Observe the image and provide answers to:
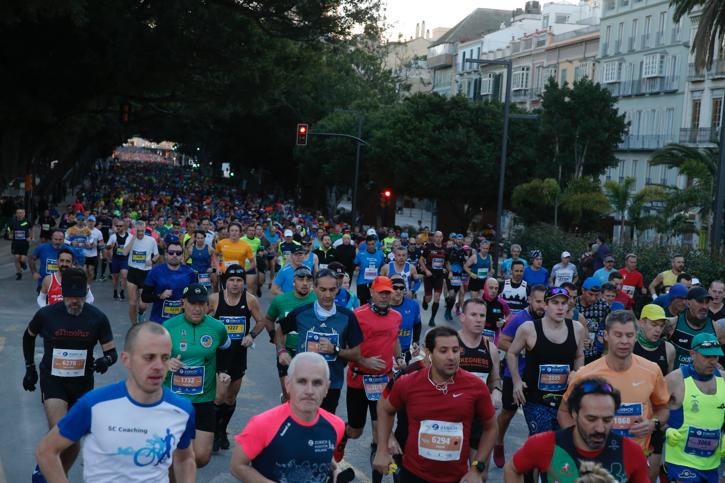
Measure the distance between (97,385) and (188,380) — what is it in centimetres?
423

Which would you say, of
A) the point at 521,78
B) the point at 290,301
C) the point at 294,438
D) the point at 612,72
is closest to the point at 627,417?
the point at 294,438

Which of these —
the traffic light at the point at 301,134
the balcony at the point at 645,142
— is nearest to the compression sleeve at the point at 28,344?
the traffic light at the point at 301,134

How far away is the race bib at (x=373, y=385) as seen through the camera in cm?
858

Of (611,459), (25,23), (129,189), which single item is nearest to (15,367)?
(611,459)

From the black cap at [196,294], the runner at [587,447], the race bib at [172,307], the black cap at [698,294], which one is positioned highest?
the black cap at [698,294]

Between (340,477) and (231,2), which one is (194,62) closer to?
(231,2)

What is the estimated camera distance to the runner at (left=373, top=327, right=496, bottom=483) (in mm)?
5793

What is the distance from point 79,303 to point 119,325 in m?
8.69

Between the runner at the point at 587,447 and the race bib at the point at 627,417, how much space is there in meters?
1.59

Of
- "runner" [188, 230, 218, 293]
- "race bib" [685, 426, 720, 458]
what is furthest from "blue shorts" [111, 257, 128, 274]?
"race bib" [685, 426, 720, 458]

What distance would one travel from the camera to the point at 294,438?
4.90m

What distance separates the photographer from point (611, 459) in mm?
4773

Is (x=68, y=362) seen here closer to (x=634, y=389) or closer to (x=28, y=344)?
(x=28, y=344)

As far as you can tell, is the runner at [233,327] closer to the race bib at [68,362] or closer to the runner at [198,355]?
the runner at [198,355]
